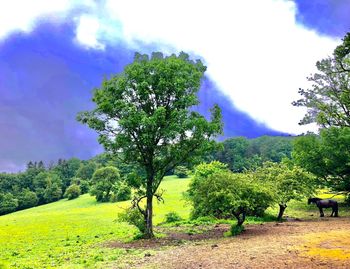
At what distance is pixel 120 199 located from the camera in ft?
290

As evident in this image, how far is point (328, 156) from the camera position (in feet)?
139

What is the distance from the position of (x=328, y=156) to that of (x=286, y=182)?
42.4 ft

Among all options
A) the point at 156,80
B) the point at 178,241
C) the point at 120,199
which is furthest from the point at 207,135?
the point at 120,199

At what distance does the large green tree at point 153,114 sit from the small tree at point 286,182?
27.9 feet

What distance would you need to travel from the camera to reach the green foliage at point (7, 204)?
4454 inches

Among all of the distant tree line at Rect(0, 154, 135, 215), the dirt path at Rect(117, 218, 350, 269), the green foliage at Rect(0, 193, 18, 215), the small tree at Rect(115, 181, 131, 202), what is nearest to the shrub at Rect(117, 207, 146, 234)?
the dirt path at Rect(117, 218, 350, 269)

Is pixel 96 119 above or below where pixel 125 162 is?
above

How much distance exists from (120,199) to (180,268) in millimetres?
74996

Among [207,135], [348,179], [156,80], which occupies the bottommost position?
[348,179]

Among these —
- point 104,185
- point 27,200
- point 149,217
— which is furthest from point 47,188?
point 149,217

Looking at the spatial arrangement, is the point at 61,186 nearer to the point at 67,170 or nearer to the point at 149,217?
the point at 67,170

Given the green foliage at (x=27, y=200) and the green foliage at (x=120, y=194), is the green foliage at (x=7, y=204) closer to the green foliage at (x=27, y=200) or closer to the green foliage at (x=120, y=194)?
the green foliage at (x=27, y=200)

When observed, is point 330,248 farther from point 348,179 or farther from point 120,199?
point 120,199

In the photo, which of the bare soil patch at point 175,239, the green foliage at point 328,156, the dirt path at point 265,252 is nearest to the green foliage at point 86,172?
the green foliage at point 328,156
